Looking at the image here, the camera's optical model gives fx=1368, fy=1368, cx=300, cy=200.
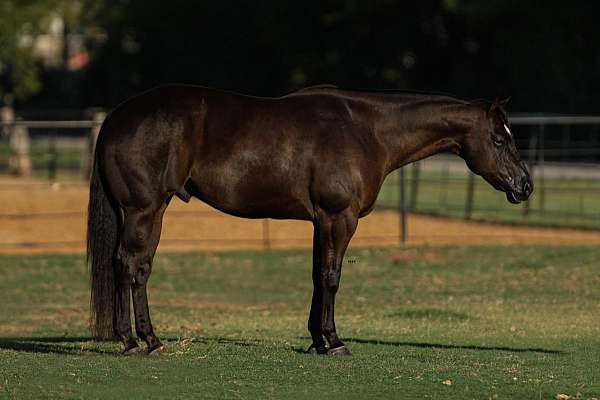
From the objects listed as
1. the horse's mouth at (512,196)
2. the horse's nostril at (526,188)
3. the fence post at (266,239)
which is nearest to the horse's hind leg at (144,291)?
the horse's mouth at (512,196)

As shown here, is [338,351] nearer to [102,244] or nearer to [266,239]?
[102,244]

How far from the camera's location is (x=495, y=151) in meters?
9.78

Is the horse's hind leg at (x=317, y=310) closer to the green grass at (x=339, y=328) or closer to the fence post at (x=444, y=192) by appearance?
the green grass at (x=339, y=328)

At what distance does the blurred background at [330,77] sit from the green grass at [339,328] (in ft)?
8.09

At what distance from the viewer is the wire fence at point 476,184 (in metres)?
22.8

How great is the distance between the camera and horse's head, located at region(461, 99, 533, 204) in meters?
9.77

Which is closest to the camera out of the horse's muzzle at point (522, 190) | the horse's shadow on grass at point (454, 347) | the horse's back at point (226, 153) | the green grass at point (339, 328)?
the green grass at point (339, 328)

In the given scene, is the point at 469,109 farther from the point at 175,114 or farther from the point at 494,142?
the point at 175,114

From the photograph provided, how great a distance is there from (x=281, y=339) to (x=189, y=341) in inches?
44.8

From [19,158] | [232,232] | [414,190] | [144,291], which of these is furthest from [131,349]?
[19,158]

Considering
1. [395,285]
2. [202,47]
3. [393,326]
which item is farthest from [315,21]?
[393,326]

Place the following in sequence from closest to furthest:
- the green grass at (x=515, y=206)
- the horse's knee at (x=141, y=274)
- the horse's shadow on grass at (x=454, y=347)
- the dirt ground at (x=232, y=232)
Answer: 1. the horse's knee at (x=141, y=274)
2. the horse's shadow on grass at (x=454, y=347)
3. the dirt ground at (x=232, y=232)
4. the green grass at (x=515, y=206)

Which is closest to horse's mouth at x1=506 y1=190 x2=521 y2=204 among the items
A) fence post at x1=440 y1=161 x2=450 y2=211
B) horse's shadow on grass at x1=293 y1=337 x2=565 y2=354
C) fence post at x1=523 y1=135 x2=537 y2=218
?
horse's shadow on grass at x1=293 y1=337 x2=565 y2=354

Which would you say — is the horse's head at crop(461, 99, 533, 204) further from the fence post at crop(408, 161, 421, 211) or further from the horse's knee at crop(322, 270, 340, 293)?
the fence post at crop(408, 161, 421, 211)
